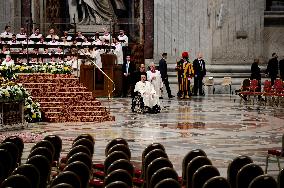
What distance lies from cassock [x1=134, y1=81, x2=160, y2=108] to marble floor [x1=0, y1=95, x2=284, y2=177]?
0.51m

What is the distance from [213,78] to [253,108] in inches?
230

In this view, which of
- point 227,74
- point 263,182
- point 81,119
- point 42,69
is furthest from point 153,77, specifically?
point 263,182

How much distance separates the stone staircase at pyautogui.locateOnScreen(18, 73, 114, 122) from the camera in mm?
16969

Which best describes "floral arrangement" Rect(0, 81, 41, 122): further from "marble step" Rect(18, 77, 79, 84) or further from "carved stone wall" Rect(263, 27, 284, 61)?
"carved stone wall" Rect(263, 27, 284, 61)

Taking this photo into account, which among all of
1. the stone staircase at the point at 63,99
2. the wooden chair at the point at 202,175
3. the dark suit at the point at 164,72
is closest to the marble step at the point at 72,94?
the stone staircase at the point at 63,99

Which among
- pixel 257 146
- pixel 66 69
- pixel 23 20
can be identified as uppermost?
pixel 23 20

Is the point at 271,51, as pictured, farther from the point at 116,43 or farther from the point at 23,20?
the point at 23,20

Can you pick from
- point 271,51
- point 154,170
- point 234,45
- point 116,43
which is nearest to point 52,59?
point 116,43

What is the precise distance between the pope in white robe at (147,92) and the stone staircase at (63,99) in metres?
1.47

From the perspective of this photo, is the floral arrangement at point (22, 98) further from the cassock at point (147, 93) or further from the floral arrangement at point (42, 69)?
the cassock at point (147, 93)

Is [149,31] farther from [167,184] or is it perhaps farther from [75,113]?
[167,184]

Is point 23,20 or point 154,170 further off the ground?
point 23,20

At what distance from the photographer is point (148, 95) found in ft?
61.8

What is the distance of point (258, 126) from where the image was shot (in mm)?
15484
